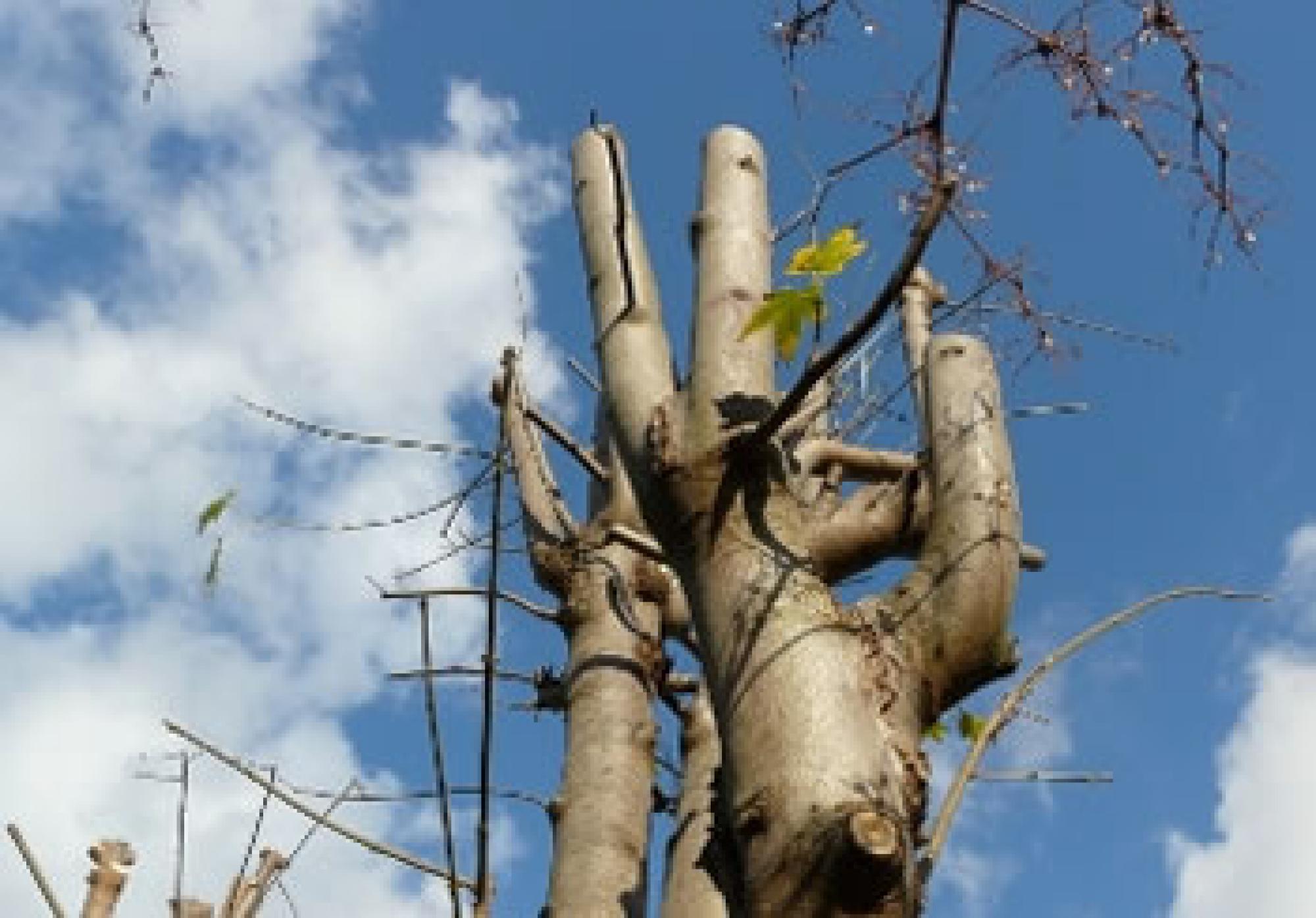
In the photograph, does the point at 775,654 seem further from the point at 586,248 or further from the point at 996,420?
the point at 586,248

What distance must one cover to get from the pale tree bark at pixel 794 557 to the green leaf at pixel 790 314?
0.21 feet

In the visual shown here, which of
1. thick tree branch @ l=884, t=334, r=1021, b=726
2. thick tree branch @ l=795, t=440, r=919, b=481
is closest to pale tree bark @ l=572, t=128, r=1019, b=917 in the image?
thick tree branch @ l=884, t=334, r=1021, b=726

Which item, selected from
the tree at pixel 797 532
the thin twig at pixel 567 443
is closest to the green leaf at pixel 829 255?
the tree at pixel 797 532

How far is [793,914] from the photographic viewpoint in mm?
1305

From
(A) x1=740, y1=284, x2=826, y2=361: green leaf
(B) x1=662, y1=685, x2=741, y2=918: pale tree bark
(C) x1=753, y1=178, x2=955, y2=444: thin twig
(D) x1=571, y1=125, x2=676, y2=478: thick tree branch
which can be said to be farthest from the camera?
(B) x1=662, y1=685, x2=741, y2=918: pale tree bark

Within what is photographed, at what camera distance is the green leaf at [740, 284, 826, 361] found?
1592 mm

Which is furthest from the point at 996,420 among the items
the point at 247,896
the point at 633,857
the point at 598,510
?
the point at 247,896

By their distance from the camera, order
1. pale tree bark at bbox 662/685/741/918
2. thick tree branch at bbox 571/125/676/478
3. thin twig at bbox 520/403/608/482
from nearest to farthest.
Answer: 1. thick tree branch at bbox 571/125/676/478
2. pale tree bark at bbox 662/685/741/918
3. thin twig at bbox 520/403/608/482

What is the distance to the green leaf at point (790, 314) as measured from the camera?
159cm

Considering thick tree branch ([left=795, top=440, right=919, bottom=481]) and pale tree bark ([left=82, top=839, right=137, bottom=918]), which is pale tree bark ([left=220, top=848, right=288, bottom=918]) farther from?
thick tree branch ([left=795, top=440, right=919, bottom=481])

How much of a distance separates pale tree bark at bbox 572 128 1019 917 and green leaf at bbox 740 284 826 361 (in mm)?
64

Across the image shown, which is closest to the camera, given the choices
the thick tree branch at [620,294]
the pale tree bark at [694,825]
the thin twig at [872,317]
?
the thin twig at [872,317]

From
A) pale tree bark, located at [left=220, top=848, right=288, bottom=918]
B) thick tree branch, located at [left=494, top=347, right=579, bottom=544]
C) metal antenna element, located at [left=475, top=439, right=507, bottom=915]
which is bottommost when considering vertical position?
metal antenna element, located at [left=475, top=439, right=507, bottom=915]

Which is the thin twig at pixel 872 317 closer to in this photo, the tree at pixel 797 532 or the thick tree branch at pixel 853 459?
the tree at pixel 797 532
